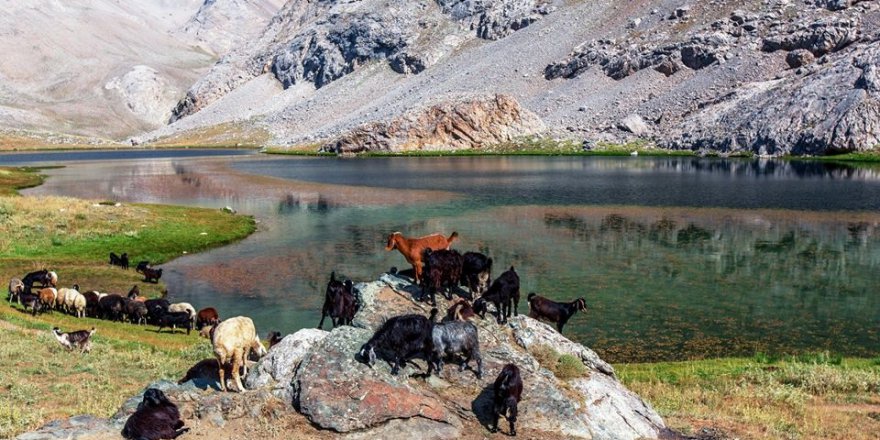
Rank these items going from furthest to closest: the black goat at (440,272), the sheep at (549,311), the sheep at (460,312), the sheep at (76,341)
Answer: the sheep at (549,311) → the sheep at (76,341) → the black goat at (440,272) → the sheep at (460,312)

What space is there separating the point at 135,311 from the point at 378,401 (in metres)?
23.6

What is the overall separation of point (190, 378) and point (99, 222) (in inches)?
1968

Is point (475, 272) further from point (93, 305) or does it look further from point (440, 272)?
point (93, 305)

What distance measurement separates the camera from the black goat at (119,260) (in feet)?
153

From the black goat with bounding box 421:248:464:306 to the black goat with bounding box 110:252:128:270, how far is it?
3468cm

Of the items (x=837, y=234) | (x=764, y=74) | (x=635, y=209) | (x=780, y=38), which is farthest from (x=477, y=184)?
(x=780, y=38)

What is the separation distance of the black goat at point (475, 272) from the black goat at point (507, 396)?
21.0ft

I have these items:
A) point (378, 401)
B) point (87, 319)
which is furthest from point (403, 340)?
point (87, 319)

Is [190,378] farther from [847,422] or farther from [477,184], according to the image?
[477,184]

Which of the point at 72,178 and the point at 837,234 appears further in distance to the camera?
the point at 72,178

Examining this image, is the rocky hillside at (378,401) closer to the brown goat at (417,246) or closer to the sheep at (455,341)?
the sheep at (455,341)

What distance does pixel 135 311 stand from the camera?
33.2 meters

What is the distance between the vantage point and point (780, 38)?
7160 inches

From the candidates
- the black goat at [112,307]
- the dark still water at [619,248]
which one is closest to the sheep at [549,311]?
the dark still water at [619,248]
